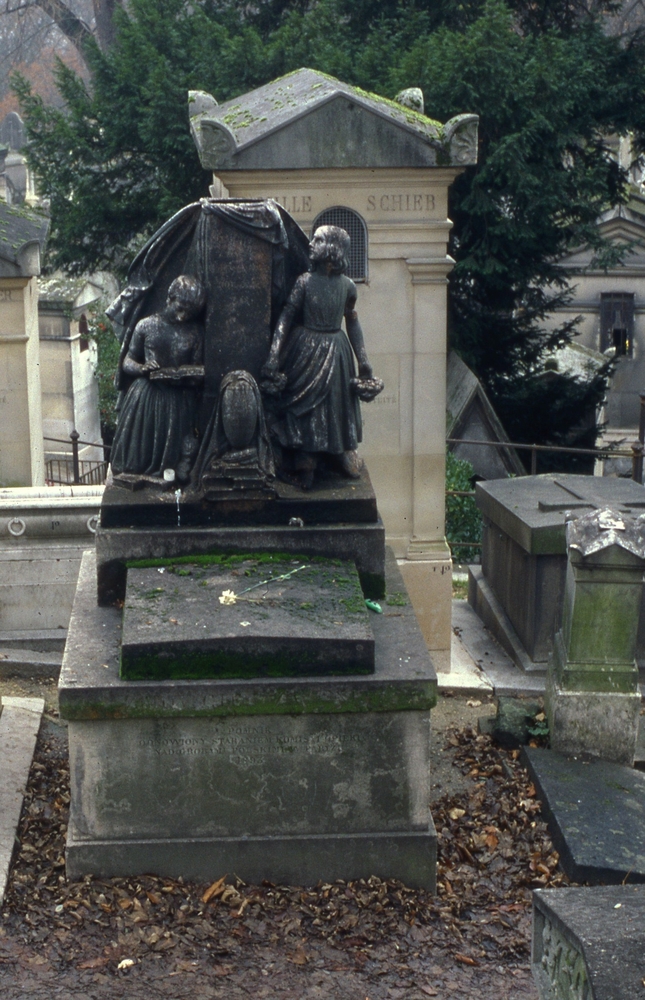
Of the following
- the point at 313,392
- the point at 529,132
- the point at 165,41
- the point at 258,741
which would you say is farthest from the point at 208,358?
the point at 165,41

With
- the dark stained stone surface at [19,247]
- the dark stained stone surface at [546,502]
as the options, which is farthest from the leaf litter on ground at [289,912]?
the dark stained stone surface at [19,247]

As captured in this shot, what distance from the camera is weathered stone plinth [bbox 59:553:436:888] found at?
5188mm

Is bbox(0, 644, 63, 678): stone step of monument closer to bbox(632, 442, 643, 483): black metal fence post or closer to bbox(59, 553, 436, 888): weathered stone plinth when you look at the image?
bbox(59, 553, 436, 888): weathered stone plinth

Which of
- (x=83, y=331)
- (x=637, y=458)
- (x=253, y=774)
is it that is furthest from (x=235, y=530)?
(x=83, y=331)

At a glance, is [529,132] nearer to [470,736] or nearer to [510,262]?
[510,262]

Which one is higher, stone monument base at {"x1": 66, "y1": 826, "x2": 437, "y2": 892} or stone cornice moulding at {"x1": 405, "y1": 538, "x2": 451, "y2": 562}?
stone cornice moulding at {"x1": 405, "y1": 538, "x2": 451, "y2": 562}

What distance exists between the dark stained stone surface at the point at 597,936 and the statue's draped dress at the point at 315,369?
3.50 meters

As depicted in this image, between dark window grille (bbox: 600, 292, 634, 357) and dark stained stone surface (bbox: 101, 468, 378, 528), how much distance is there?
24.1 metres

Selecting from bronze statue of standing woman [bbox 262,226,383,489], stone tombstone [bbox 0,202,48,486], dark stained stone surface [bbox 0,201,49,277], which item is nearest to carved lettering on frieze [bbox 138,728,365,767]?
bronze statue of standing woman [bbox 262,226,383,489]

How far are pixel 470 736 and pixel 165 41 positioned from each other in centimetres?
1380

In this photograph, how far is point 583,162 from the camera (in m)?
16.0

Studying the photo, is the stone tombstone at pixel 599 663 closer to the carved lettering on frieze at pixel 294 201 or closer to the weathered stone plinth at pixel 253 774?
the weathered stone plinth at pixel 253 774

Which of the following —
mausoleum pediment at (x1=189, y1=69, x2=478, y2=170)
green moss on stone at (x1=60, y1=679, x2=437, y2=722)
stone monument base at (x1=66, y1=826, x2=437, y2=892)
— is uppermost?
mausoleum pediment at (x1=189, y1=69, x2=478, y2=170)

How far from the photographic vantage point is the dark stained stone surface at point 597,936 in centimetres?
251
